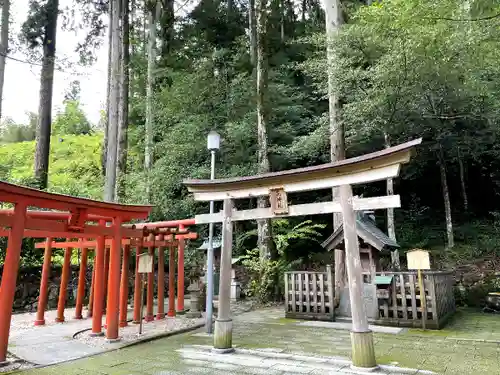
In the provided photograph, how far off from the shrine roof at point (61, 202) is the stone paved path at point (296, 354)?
7.75ft

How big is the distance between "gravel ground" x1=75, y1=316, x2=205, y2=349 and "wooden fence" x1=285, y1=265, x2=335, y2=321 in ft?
7.46

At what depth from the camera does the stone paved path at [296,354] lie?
4559mm

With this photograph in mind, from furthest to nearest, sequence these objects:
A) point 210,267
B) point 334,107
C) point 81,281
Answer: point 334,107
point 81,281
point 210,267

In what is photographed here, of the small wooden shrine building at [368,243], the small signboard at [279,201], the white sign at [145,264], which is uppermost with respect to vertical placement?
the small signboard at [279,201]

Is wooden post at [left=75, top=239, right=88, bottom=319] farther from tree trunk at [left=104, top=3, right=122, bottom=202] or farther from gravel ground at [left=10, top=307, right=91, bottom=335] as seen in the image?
tree trunk at [left=104, top=3, right=122, bottom=202]

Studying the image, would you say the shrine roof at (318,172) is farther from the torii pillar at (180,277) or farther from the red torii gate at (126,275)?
the torii pillar at (180,277)

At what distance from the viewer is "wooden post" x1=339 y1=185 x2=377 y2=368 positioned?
14.5 ft

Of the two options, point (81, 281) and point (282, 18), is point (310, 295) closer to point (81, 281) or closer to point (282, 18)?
point (81, 281)

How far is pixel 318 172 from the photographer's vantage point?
519 centimetres

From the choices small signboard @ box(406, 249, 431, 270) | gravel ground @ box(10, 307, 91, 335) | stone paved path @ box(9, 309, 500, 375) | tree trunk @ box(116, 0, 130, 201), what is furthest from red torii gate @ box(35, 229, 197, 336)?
small signboard @ box(406, 249, 431, 270)

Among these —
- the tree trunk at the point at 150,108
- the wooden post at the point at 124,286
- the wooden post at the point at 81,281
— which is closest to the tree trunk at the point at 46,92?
the tree trunk at the point at 150,108

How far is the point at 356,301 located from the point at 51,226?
15.7 feet

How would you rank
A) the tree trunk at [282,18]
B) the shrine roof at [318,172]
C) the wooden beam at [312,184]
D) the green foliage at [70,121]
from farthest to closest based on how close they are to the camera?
the green foliage at [70,121] < the tree trunk at [282,18] < the wooden beam at [312,184] < the shrine roof at [318,172]

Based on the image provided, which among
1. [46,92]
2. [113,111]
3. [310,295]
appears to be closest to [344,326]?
[310,295]
